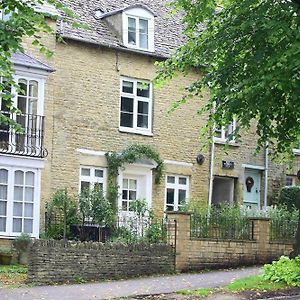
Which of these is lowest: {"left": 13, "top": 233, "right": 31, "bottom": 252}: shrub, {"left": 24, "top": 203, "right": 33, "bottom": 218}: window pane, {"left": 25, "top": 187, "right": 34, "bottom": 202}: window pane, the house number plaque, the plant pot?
the plant pot

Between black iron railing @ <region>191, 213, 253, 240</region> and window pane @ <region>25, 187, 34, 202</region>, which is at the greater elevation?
window pane @ <region>25, 187, 34, 202</region>

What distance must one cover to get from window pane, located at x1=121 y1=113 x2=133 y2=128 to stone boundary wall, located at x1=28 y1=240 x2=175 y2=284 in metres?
8.43

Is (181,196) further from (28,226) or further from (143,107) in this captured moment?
(28,226)

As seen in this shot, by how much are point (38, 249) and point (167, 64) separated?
21.9 ft

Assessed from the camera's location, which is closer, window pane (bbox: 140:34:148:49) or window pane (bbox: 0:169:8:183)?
window pane (bbox: 0:169:8:183)

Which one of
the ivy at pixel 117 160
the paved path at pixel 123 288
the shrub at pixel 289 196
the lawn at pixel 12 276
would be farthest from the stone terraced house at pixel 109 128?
the paved path at pixel 123 288

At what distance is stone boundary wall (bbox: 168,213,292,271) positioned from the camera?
22.9 meters

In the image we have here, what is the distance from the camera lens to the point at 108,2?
3219 cm

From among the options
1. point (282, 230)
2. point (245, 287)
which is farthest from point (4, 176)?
point (245, 287)

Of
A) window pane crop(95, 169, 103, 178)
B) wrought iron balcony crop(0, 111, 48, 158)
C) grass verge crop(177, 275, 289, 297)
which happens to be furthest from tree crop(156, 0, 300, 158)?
window pane crop(95, 169, 103, 178)

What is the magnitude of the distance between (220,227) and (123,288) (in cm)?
567

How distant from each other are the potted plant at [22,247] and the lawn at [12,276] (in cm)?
78

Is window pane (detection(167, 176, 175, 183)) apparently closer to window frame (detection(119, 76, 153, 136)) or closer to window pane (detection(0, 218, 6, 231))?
window frame (detection(119, 76, 153, 136))

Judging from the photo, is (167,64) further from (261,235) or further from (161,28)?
(161,28)
